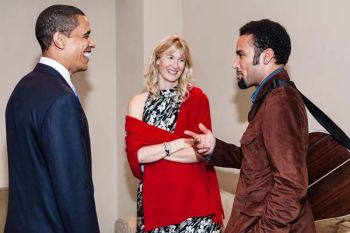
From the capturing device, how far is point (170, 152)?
2.34 m

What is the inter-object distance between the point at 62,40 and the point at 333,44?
1390 millimetres

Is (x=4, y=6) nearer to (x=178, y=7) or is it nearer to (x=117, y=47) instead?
(x=117, y=47)

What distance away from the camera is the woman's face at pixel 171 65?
8.08 ft

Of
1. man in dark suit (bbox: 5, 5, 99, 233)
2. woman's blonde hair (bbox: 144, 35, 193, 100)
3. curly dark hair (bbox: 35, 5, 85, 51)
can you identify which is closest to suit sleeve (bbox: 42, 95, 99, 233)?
man in dark suit (bbox: 5, 5, 99, 233)

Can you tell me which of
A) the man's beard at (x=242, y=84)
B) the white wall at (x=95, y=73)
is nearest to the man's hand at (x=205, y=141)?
the man's beard at (x=242, y=84)

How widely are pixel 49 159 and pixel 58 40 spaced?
1.57ft

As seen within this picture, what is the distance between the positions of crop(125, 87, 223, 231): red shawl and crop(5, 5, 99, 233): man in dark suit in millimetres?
733

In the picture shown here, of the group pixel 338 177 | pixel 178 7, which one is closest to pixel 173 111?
pixel 338 177

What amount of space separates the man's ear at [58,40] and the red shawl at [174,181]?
766 millimetres

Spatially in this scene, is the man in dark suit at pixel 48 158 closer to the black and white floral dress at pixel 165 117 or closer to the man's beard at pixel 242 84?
the man's beard at pixel 242 84

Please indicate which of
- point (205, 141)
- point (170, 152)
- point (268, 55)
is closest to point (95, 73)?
point (170, 152)

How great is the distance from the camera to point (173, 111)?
2439 millimetres

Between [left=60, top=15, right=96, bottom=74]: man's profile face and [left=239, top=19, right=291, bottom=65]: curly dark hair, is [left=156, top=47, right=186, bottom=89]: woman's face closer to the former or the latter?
[left=60, top=15, right=96, bottom=74]: man's profile face

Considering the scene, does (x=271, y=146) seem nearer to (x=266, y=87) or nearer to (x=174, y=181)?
(x=266, y=87)
